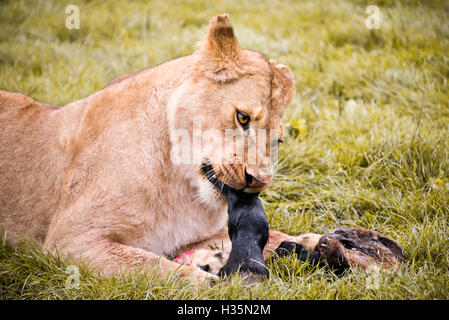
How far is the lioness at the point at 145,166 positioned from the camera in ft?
9.18

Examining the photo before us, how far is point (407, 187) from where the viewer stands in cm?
405

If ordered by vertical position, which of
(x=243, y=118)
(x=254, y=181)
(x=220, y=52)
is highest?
(x=220, y=52)

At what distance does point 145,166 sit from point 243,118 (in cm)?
69

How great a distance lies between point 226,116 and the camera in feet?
9.26

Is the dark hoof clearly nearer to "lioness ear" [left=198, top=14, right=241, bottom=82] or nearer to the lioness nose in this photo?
the lioness nose

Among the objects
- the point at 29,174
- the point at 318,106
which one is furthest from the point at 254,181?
the point at 318,106

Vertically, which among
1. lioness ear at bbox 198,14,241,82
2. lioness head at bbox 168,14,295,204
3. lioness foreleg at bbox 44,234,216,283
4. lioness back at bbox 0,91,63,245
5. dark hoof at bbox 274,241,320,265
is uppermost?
lioness ear at bbox 198,14,241,82

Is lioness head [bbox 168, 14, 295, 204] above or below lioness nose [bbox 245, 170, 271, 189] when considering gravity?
above

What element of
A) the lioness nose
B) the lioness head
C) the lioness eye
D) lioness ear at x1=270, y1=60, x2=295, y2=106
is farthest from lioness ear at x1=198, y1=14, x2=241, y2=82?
the lioness nose

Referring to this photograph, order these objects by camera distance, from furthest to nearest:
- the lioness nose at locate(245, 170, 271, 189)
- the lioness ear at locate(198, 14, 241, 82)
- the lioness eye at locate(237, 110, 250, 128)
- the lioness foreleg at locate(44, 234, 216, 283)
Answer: the lioness ear at locate(198, 14, 241, 82), the lioness eye at locate(237, 110, 250, 128), the lioness nose at locate(245, 170, 271, 189), the lioness foreleg at locate(44, 234, 216, 283)

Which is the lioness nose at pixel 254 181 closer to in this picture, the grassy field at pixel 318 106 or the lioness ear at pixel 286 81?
the grassy field at pixel 318 106

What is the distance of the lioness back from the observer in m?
3.21

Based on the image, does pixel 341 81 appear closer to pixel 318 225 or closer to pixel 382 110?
pixel 382 110

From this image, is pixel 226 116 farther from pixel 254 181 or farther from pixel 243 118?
pixel 254 181
